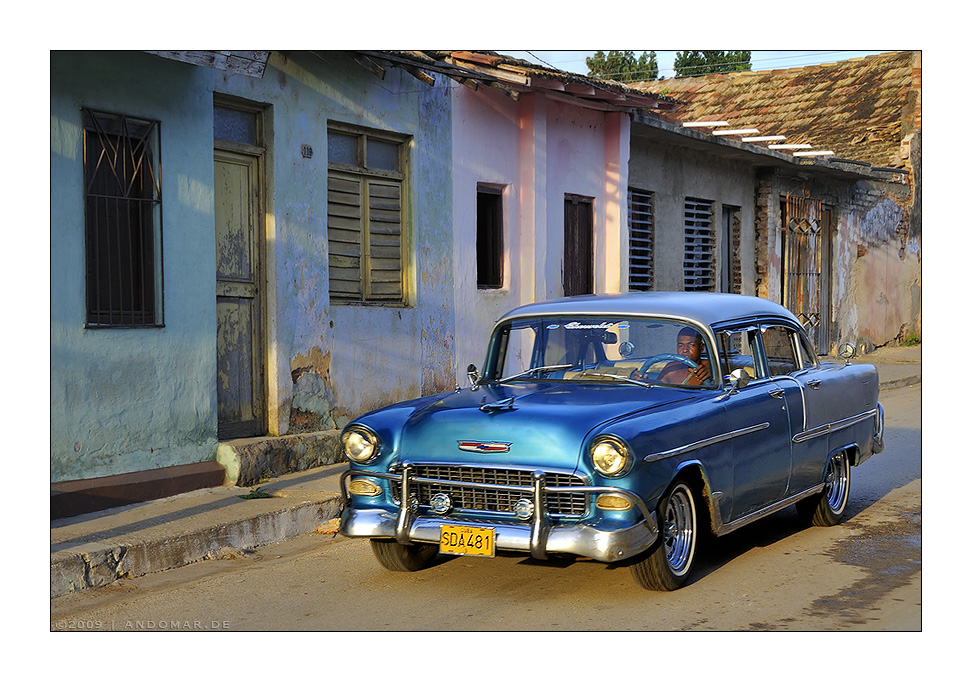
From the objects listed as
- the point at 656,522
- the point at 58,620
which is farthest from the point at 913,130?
the point at 58,620

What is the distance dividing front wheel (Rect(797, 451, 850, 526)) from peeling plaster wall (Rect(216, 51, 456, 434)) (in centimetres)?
458

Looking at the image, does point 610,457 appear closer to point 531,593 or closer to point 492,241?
point 531,593

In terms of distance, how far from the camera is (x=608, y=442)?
5195 mm

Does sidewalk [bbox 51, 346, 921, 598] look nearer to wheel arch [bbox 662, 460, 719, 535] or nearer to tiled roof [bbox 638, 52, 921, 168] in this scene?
wheel arch [bbox 662, 460, 719, 535]

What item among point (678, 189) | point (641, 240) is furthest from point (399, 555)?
point (678, 189)

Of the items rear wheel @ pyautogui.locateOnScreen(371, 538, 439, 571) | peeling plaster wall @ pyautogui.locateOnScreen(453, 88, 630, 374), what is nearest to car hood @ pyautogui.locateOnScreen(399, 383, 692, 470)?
rear wheel @ pyautogui.locateOnScreen(371, 538, 439, 571)

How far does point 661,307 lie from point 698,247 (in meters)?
12.3

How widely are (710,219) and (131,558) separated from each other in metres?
14.0

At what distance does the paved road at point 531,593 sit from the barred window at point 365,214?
393cm

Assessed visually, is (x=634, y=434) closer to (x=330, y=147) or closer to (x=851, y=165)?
(x=330, y=147)

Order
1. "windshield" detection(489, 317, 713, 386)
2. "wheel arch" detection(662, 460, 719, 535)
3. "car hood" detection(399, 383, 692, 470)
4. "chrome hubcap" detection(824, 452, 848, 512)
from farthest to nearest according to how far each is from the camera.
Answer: "chrome hubcap" detection(824, 452, 848, 512) → "windshield" detection(489, 317, 713, 386) → "wheel arch" detection(662, 460, 719, 535) → "car hood" detection(399, 383, 692, 470)

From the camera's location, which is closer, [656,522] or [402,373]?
[656,522]

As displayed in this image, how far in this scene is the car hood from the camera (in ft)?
17.3

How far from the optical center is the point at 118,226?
26.7ft
